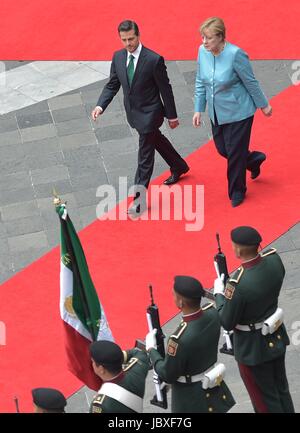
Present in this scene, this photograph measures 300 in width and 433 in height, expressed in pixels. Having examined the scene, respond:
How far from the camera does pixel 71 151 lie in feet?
38.9

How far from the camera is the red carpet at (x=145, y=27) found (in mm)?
13094

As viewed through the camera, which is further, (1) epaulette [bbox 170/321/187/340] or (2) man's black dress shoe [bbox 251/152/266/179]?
(2) man's black dress shoe [bbox 251/152/266/179]

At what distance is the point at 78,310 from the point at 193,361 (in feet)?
3.61

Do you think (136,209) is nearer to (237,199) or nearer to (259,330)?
(237,199)

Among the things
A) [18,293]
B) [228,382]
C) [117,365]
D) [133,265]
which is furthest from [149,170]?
[117,365]

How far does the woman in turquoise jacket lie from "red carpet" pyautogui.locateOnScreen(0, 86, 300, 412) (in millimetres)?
339

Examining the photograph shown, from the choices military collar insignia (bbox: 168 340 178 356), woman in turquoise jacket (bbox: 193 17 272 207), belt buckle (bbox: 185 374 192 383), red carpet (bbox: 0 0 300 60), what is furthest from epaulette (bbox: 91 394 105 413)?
red carpet (bbox: 0 0 300 60)

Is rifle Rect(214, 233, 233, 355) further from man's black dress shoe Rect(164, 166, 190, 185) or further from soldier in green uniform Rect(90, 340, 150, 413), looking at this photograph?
man's black dress shoe Rect(164, 166, 190, 185)

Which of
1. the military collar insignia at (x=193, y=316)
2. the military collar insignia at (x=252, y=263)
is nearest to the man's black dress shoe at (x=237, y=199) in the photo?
the military collar insignia at (x=252, y=263)

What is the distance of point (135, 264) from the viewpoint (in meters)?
10.3

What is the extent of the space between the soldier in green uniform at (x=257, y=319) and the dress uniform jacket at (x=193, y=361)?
0.30 meters

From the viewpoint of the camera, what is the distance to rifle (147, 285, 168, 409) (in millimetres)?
7898

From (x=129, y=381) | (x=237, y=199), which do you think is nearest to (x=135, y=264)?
(x=237, y=199)

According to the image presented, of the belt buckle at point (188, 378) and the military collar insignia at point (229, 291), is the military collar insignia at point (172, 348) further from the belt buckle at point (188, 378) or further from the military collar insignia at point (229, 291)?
the military collar insignia at point (229, 291)
